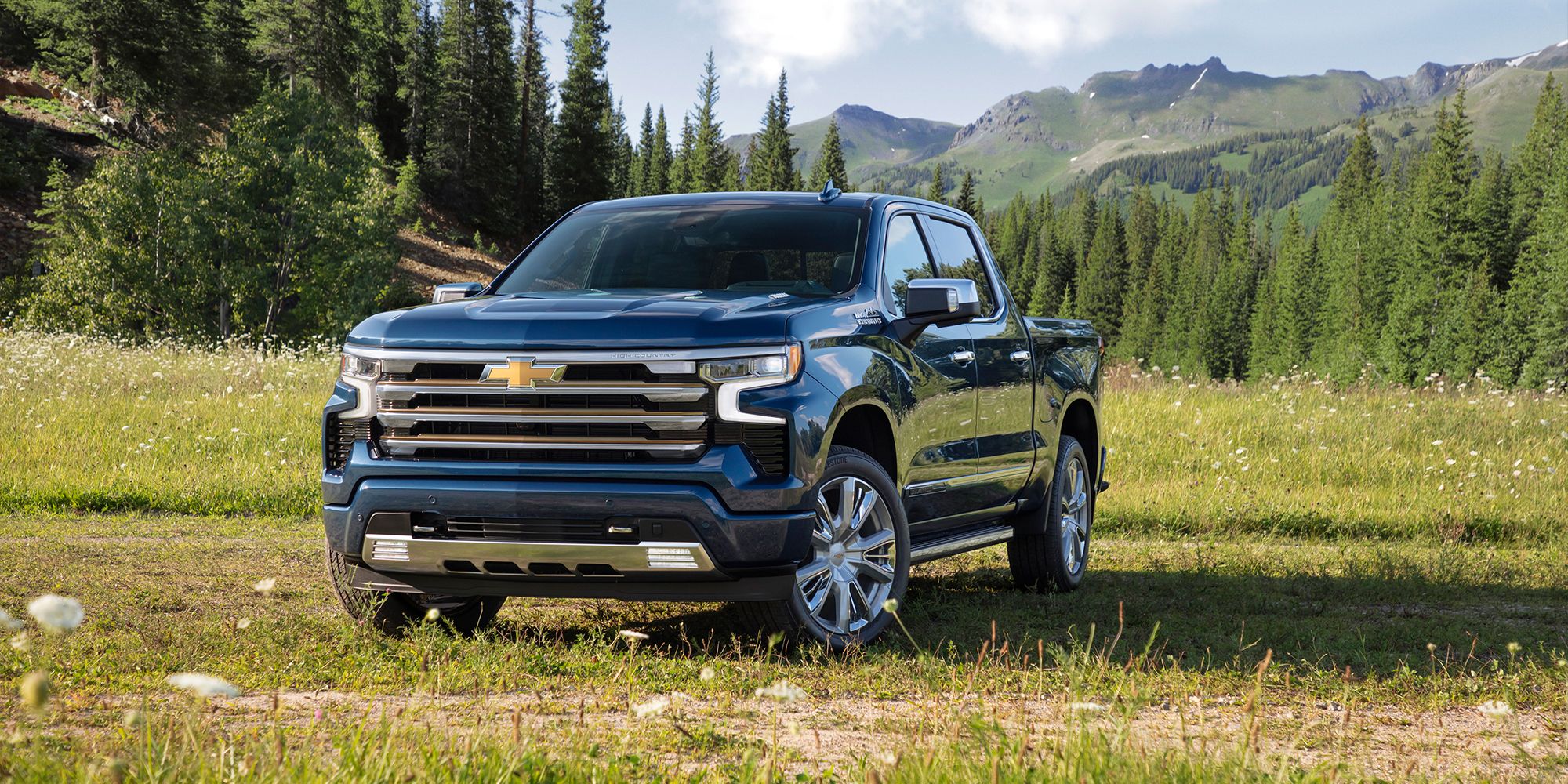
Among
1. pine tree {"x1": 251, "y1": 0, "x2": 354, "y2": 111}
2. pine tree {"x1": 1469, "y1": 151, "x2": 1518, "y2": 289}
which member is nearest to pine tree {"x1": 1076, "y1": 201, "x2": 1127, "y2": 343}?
pine tree {"x1": 1469, "y1": 151, "x2": 1518, "y2": 289}

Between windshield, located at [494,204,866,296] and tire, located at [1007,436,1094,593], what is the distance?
2316 millimetres

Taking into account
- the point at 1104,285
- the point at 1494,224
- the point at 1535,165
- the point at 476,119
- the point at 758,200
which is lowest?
the point at 758,200

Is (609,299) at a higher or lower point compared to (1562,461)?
higher

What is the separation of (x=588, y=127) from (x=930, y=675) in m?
74.3

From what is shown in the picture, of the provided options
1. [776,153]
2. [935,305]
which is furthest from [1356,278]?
[935,305]

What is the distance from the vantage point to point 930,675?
Answer: 4750 mm

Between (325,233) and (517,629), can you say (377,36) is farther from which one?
(517,629)

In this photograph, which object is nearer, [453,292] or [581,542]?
[581,542]

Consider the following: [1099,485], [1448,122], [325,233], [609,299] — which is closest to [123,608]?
[609,299]

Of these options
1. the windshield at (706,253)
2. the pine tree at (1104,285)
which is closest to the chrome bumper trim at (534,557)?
the windshield at (706,253)

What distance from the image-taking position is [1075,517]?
804 centimetres

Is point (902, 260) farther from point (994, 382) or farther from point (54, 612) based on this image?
point (54, 612)

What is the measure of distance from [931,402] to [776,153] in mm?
88896

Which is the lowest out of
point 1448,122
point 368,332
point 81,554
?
point 81,554
